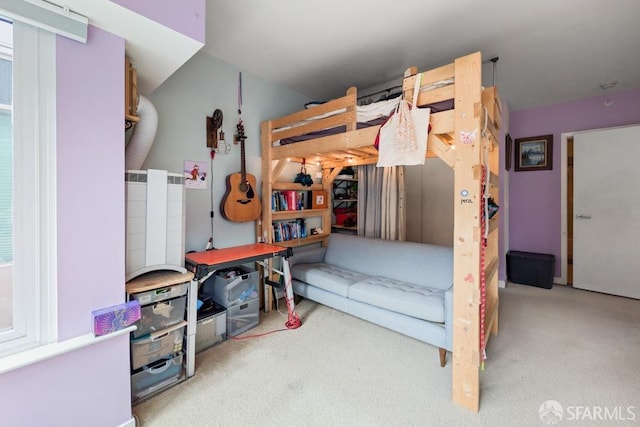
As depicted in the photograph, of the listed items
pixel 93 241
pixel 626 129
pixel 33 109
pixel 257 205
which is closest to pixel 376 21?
pixel 257 205

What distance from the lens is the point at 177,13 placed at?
1.39m

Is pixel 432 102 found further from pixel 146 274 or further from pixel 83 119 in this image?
pixel 146 274

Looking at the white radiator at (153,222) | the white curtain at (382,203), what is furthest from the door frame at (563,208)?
the white radiator at (153,222)

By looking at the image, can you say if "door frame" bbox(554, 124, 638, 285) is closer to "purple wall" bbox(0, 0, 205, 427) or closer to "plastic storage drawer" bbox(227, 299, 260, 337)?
"plastic storage drawer" bbox(227, 299, 260, 337)

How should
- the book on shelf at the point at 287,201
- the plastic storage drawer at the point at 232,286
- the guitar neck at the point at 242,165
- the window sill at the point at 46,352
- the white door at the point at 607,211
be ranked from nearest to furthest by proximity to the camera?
the window sill at the point at 46,352 < the plastic storage drawer at the point at 232,286 < the guitar neck at the point at 242,165 < the book on shelf at the point at 287,201 < the white door at the point at 607,211

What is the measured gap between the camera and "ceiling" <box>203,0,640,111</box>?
189 centimetres

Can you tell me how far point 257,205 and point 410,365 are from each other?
→ 6.61 ft

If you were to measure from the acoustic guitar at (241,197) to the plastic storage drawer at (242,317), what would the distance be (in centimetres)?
84

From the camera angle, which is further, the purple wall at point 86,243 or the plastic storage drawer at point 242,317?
the plastic storage drawer at point 242,317

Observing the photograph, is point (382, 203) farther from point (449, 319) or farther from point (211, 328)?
point (211, 328)

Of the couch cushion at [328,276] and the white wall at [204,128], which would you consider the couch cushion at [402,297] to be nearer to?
the couch cushion at [328,276]

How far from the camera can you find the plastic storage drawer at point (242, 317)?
2.35 m

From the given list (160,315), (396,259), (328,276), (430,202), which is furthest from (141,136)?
(430,202)

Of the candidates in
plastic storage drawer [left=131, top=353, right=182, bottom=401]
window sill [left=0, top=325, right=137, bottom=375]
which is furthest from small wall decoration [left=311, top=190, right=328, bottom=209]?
window sill [left=0, top=325, right=137, bottom=375]
